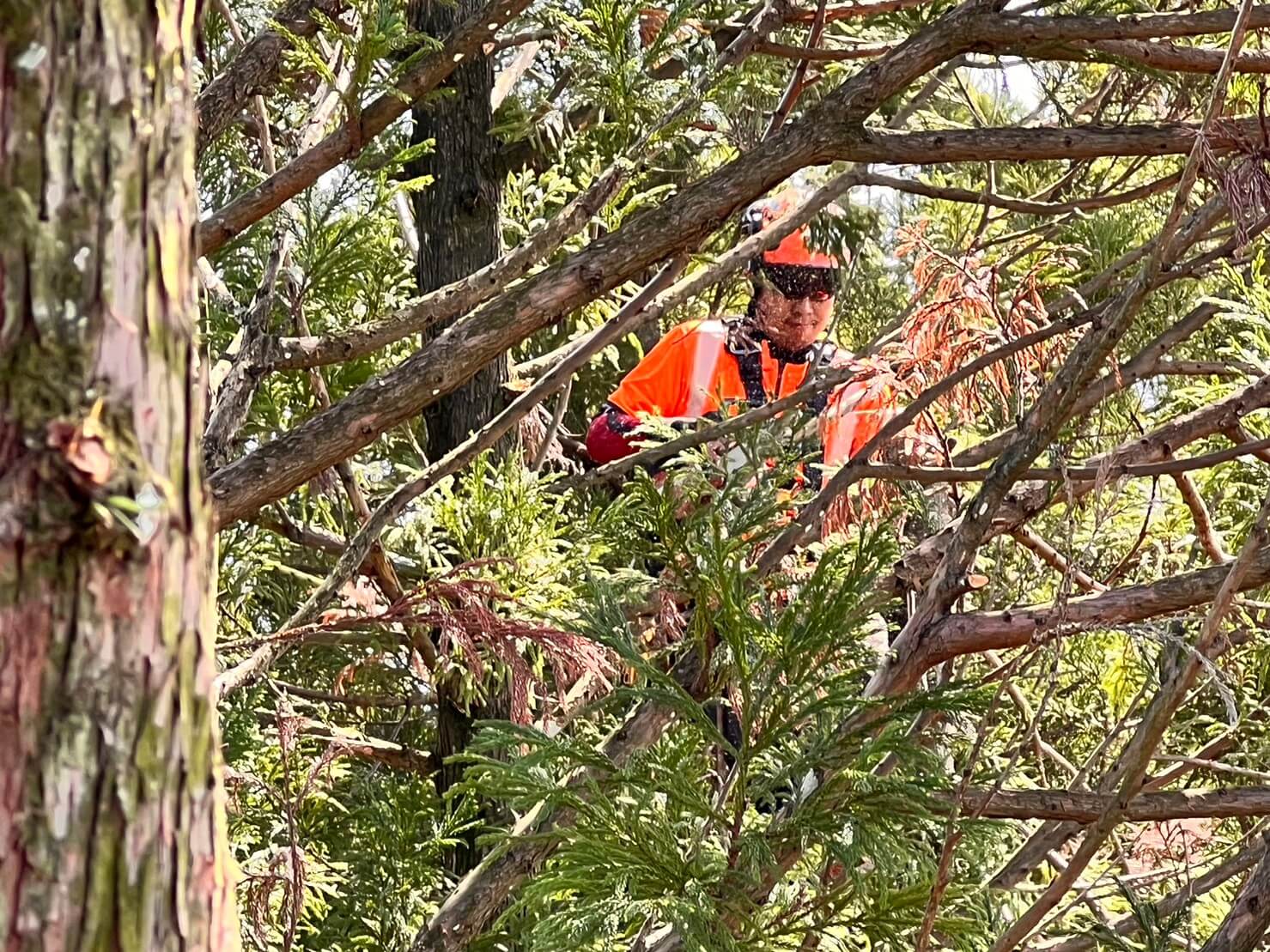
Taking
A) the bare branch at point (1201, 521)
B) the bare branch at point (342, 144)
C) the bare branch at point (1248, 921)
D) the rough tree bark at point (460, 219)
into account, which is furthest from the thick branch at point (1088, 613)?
the rough tree bark at point (460, 219)

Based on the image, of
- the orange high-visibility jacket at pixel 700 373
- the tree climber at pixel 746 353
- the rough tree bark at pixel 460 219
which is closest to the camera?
the rough tree bark at pixel 460 219

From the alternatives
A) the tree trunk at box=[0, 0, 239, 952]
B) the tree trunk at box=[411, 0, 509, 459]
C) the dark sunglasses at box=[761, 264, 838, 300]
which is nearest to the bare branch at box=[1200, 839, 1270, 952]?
the tree trunk at box=[0, 0, 239, 952]

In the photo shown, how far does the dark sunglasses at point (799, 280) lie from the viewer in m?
5.04

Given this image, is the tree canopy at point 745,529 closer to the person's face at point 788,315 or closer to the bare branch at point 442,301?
the bare branch at point 442,301

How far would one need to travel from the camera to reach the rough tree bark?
4402 mm

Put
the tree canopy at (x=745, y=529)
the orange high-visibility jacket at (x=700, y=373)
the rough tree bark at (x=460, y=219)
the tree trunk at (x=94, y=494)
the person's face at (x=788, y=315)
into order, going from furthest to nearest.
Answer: the person's face at (x=788, y=315), the orange high-visibility jacket at (x=700, y=373), the rough tree bark at (x=460, y=219), the tree canopy at (x=745, y=529), the tree trunk at (x=94, y=494)

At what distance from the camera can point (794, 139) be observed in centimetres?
231

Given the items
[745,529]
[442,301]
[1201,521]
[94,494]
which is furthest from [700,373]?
[94,494]

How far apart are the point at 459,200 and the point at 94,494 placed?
144 inches

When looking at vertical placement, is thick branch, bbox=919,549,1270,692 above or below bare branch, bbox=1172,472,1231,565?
below

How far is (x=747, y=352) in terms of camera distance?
5051 millimetres

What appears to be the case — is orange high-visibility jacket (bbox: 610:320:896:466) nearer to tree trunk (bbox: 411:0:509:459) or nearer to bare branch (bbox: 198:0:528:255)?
tree trunk (bbox: 411:0:509:459)

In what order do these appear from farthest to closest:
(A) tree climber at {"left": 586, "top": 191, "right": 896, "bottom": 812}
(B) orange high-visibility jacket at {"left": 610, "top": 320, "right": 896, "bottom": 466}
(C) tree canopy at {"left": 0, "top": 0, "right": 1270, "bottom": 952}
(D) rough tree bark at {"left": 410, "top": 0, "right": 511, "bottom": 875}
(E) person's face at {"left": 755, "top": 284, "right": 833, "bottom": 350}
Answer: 1. (E) person's face at {"left": 755, "top": 284, "right": 833, "bottom": 350}
2. (B) orange high-visibility jacket at {"left": 610, "top": 320, "right": 896, "bottom": 466}
3. (A) tree climber at {"left": 586, "top": 191, "right": 896, "bottom": 812}
4. (D) rough tree bark at {"left": 410, "top": 0, "right": 511, "bottom": 875}
5. (C) tree canopy at {"left": 0, "top": 0, "right": 1270, "bottom": 952}

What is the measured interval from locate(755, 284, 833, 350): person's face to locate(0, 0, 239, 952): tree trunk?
4.21m
